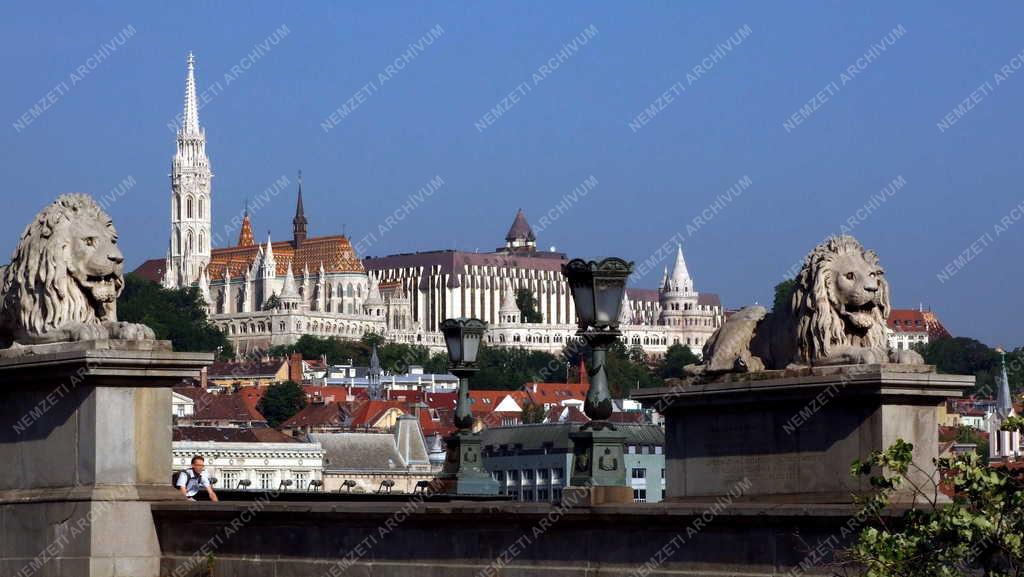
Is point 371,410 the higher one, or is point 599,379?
point 371,410

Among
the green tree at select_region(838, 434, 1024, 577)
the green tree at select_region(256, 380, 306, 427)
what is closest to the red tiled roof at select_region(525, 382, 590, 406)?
the green tree at select_region(256, 380, 306, 427)

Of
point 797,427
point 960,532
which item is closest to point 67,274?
point 797,427

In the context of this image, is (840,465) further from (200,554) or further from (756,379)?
(200,554)

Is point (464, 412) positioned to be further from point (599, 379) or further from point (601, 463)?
point (601, 463)

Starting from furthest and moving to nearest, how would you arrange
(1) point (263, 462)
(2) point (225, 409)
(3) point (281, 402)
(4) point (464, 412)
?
(3) point (281, 402) → (2) point (225, 409) → (1) point (263, 462) → (4) point (464, 412)

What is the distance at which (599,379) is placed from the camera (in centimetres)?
1711

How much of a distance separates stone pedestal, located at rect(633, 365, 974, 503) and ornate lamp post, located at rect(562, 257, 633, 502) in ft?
3.76

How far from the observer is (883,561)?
12117 mm

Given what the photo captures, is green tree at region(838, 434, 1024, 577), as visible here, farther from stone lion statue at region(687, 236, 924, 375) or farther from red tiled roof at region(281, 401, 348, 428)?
red tiled roof at region(281, 401, 348, 428)

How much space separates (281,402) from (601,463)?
16985cm

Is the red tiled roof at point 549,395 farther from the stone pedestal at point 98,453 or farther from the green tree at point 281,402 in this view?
the stone pedestal at point 98,453

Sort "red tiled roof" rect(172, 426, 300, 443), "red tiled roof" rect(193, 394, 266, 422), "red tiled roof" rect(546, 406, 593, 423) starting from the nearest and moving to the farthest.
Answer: "red tiled roof" rect(172, 426, 300, 443)
"red tiled roof" rect(193, 394, 266, 422)
"red tiled roof" rect(546, 406, 593, 423)

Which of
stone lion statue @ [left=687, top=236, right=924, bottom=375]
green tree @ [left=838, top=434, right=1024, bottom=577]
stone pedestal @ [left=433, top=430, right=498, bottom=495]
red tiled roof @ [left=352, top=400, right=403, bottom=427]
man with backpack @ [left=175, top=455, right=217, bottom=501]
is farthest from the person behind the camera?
red tiled roof @ [left=352, top=400, right=403, bottom=427]

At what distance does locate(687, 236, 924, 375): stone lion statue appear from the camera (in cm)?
1825
